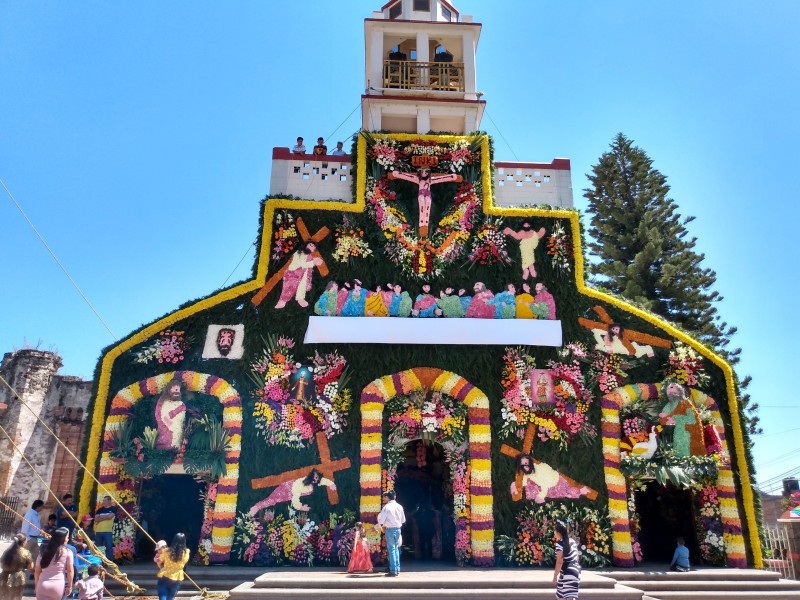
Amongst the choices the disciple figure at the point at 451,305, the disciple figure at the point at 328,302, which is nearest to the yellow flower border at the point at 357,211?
the disciple figure at the point at 328,302

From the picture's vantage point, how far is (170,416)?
12.1 meters

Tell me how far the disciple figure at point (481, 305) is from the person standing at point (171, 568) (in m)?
7.67

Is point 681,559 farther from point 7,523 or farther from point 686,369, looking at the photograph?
point 7,523

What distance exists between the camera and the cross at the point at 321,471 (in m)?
12.0

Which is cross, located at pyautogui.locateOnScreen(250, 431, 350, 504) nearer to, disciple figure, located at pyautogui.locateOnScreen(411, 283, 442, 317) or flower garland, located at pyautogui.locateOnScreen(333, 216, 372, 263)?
disciple figure, located at pyautogui.locateOnScreen(411, 283, 442, 317)

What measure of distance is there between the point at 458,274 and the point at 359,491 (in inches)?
208

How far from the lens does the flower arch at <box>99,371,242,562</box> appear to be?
38.2ft

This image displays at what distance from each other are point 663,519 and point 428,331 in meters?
7.22

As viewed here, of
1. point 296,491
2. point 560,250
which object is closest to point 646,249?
point 560,250

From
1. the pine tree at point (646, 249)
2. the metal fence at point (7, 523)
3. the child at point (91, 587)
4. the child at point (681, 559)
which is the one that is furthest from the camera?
the pine tree at point (646, 249)

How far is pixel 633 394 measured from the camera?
12.9 m

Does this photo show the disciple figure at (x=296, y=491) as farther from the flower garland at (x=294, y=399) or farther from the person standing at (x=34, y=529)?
the person standing at (x=34, y=529)

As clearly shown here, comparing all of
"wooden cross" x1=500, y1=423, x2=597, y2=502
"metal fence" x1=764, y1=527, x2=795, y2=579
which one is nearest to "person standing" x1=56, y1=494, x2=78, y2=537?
"wooden cross" x1=500, y1=423, x2=597, y2=502

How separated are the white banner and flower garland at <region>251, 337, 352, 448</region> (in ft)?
1.74
